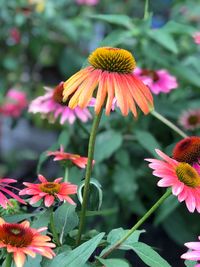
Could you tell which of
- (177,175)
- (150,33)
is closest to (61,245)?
(177,175)

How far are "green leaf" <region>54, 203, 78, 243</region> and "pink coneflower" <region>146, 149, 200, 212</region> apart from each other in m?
0.11

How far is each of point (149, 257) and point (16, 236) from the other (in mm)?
143

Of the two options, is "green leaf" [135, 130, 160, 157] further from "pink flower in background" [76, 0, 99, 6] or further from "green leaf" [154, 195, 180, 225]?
"pink flower in background" [76, 0, 99, 6]

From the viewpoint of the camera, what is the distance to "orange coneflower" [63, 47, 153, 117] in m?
0.61

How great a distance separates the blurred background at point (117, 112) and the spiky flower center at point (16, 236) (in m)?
0.18

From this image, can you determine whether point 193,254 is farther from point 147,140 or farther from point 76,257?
point 147,140

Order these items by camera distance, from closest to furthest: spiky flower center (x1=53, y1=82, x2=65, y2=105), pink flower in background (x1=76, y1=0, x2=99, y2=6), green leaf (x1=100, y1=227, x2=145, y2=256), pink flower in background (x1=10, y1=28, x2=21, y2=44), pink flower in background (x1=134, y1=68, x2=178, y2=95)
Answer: green leaf (x1=100, y1=227, x2=145, y2=256), spiky flower center (x1=53, y1=82, x2=65, y2=105), pink flower in background (x1=134, y1=68, x2=178, y2=95), pink flower in background (x1=10, y1=28, x2=21, y2=44), pink flower in background (x1=76, y1=0, x2=99, y2=6)

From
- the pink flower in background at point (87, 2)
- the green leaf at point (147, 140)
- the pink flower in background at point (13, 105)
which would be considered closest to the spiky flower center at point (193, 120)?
the green leaf at point (147, 140)

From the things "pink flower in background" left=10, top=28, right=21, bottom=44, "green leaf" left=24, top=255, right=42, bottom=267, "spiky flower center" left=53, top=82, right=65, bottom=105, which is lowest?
"green leaf" left=24, top=255, right=42, bottom=267

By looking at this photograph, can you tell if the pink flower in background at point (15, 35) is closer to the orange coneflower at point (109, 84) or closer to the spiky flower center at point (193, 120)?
the spiky flower center at point (193, 120)

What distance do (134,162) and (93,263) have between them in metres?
0.75

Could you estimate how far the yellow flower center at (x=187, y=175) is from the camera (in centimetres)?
63

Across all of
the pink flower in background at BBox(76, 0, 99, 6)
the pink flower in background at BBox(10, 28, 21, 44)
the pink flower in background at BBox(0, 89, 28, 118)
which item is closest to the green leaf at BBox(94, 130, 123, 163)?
the pink flower in background at BBox(0, 89, 28, 118)

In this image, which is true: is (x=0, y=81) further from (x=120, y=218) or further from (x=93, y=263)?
(x=93, y=263)
